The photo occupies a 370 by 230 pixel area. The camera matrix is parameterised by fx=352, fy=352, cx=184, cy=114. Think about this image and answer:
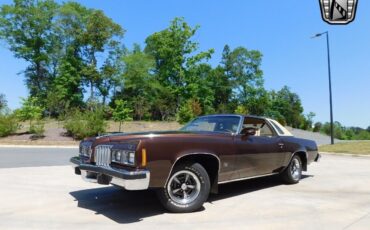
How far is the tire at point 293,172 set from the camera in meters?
7.67

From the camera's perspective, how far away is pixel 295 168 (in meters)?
7.96

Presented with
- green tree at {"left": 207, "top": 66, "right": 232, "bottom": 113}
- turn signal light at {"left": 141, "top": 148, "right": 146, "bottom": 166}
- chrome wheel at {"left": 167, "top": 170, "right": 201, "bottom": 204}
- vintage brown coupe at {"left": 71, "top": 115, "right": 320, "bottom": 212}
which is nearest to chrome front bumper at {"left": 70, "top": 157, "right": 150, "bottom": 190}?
vintage brown coupe at {"left": 71, "top": 115, "right": 320, "bottom": 212}

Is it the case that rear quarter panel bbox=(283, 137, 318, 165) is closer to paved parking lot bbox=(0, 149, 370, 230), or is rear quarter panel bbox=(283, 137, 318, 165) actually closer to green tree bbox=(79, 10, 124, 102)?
paved parking lot bbox=(0, 149, 370, 230)

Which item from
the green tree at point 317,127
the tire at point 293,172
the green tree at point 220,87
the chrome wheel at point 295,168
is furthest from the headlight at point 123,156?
the green tree at point 220,87

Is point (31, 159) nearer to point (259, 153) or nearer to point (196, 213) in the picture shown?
point (259, 153)

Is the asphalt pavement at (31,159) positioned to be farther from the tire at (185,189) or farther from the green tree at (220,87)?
the green tree at (220,87)

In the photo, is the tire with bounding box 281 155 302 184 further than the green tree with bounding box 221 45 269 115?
No

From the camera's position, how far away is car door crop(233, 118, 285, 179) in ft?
20.2

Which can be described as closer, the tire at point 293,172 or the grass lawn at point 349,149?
the tire at point 293,172

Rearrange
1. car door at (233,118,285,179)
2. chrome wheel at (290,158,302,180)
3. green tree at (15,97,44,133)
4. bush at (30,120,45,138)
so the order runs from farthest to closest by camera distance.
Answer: green tree at (15,97,44,133) < bush at (30,120,45,138) < chrome wheel at (290,158,302,180) < car door at (233,118,285,179)

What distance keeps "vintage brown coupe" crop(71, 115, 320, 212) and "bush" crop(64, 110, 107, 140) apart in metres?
17.6

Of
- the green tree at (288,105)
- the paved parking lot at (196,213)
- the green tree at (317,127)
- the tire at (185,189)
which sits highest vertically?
the green tree at (288,105)

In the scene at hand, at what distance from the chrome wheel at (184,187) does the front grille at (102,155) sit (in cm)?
99
